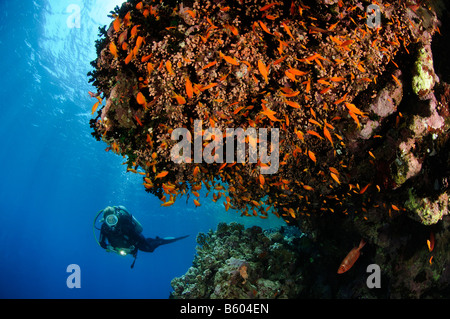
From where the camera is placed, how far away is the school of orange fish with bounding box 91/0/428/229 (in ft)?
12.4

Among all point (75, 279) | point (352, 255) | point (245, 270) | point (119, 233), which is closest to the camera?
point (75, 279)

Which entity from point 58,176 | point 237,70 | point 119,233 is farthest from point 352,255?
point 58,176

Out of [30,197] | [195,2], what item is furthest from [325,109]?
[30,197]

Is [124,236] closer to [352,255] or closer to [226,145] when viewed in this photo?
[226,145]

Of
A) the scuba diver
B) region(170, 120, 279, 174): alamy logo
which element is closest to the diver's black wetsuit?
the scuba diver

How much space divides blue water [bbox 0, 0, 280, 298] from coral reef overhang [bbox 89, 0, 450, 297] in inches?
931

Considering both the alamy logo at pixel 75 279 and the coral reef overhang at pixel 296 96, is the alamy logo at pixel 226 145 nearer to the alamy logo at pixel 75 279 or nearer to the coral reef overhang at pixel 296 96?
the coral reef overhang at pixel 296 96

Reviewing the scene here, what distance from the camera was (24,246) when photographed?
77.4 metres

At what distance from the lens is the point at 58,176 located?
50125mm

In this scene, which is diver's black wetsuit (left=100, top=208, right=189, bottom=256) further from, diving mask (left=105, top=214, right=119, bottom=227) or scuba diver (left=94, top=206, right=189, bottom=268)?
diving mask (left=105, top=214, right=119, bottom=227)

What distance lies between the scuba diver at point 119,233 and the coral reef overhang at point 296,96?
8711 mm

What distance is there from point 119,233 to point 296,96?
12.0 metres

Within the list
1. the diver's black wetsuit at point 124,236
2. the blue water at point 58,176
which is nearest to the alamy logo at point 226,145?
the diver's black wetsuit at point 124,236

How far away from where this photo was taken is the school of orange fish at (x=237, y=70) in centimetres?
379
